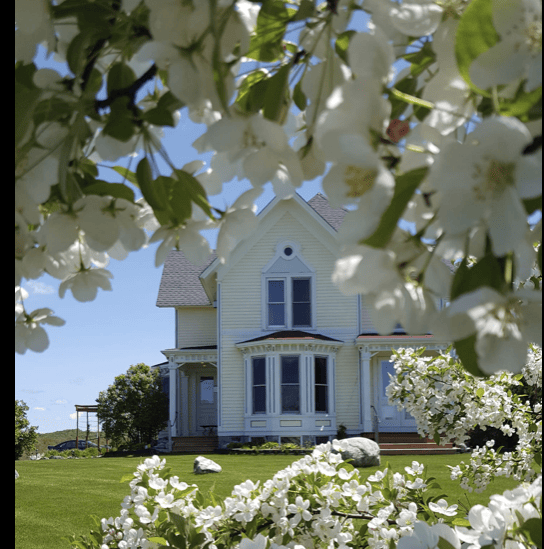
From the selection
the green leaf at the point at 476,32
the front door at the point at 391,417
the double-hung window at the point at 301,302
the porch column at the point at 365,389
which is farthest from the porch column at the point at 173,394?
the green leaf at the point at 476,32

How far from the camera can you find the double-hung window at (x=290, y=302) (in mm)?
18891

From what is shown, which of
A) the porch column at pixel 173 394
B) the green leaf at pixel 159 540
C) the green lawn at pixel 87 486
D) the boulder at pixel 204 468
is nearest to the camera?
the green leaf at pixel 159 540

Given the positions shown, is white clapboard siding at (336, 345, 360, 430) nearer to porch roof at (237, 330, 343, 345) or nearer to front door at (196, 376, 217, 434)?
porch roof at (237, 330, 343, 345)

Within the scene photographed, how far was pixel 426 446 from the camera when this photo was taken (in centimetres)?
1669

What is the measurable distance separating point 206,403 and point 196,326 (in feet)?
9.33

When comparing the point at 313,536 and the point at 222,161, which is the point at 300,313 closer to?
the point at 313,536

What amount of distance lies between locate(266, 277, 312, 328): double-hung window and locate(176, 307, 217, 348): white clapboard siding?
329 cm

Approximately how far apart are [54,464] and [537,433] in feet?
51.8

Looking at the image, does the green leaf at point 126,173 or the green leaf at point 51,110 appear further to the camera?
the green leaf at point 126,173

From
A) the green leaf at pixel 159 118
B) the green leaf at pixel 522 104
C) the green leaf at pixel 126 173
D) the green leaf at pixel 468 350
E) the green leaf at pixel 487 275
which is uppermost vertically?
the green leaf at pixel 159 118

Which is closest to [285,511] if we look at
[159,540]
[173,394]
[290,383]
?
[159,540]

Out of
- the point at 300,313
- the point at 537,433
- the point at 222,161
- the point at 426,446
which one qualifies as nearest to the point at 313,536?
the point at 537,433

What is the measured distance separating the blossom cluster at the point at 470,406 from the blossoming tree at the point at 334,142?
10.3ft

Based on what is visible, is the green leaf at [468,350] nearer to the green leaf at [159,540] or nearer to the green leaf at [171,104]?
the green leaf at [171,104]
